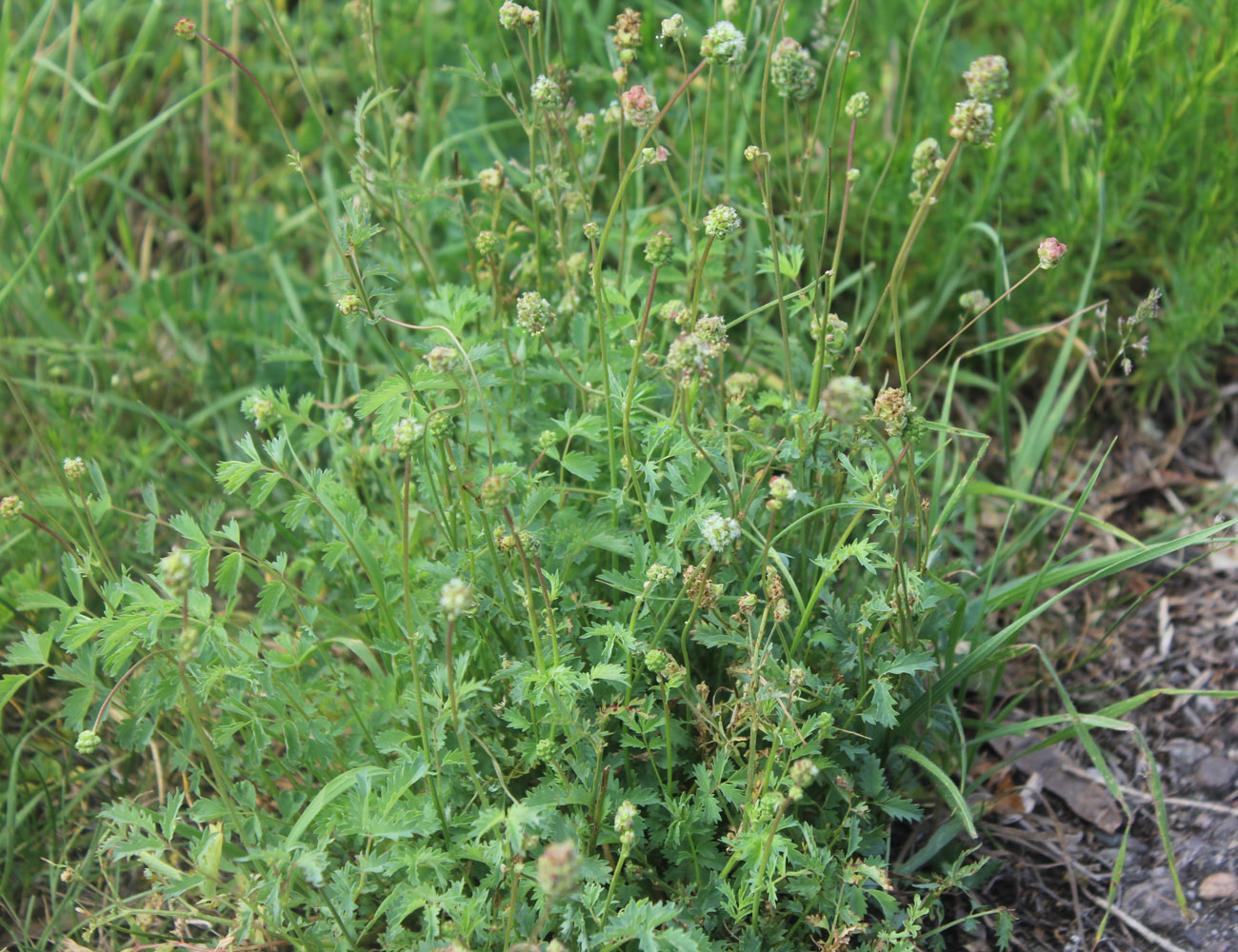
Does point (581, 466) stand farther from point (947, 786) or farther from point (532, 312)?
point (947, 786)

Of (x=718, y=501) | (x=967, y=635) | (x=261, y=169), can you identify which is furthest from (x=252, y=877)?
(x=261, y=169)

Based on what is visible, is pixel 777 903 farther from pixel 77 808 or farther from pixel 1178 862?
pixel 77 808

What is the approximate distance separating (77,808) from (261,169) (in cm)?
253

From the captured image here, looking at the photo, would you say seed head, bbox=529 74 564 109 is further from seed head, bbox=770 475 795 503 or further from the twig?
the twig

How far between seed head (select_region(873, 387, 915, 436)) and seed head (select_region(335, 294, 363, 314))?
1013 mm

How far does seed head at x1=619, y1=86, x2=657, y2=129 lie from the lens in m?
1.87

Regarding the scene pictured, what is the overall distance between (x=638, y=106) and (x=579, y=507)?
939mm

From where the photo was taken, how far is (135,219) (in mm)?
3975

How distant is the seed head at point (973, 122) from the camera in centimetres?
154

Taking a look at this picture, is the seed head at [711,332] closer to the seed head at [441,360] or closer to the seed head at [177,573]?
the seed head at [441,360]

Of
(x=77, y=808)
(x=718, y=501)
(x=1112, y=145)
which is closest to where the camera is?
(x=718, y=501)

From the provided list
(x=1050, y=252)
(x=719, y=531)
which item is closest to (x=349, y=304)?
(x=719, y=531)

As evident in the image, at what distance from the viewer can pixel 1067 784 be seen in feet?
8.28

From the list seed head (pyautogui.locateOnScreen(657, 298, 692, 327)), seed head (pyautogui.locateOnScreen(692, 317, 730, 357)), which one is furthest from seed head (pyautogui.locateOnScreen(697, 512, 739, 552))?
seed head (pyautogui.locateOnScreen(657, 298, 692, 327))
